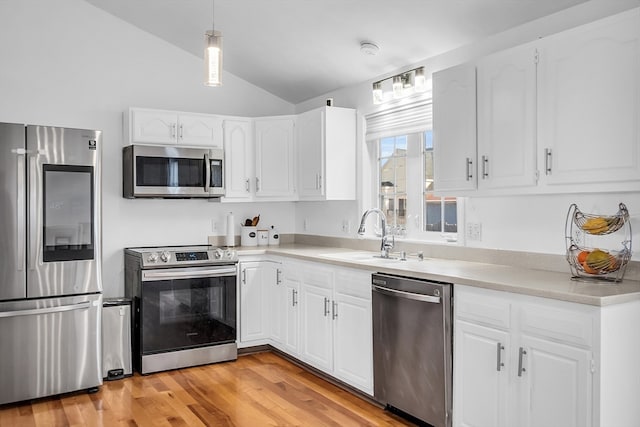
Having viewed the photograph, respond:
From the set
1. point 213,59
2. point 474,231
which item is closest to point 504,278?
point 474,231

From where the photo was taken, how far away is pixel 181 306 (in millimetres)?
4383

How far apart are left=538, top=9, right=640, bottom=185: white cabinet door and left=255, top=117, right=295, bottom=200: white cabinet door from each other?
2.68 meters

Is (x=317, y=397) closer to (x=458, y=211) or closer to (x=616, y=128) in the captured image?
(x=458, y=211)

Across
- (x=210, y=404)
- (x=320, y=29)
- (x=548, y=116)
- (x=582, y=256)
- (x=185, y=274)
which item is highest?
(x=320, y=29)

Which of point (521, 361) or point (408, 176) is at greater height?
point (408, 176)

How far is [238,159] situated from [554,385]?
338 centimetres

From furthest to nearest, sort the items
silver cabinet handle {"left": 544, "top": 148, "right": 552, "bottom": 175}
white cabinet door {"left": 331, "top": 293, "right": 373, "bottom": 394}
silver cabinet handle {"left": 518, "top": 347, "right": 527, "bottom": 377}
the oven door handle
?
the oven door handle < white cabinet door {"left": 331, "top": 293, "right": 373, "bottom": 394} < silver cabinet handle {"left": 544, "top": 148, "right": 552, "bottom": 175} < silver cabinet handle {"left": 518, "top": 347, "right": 527, "bottom": 377}

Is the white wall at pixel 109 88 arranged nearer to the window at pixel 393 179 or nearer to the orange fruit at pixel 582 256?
the window at pixel 393 179

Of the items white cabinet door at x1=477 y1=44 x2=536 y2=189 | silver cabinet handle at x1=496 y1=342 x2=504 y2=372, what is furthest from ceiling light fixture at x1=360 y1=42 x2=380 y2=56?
silver cabinet handle at x1=496 y1=342 x2=504 y2=372

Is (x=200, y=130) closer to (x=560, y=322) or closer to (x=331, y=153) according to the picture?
(x=331, y=153)

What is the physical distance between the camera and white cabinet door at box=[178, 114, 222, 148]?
4699 millimetres

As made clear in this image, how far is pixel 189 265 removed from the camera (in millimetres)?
4398

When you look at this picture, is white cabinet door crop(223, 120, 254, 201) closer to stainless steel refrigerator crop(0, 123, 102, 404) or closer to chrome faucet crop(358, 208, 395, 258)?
stainless steel refrigerator crop(0, 123, 102, 404)

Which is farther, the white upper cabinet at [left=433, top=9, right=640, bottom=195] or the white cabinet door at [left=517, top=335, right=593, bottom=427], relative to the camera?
the white upper cabinet at [left=433, top=9, right=640, bottom=195]
